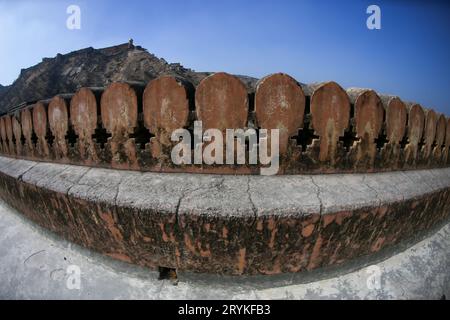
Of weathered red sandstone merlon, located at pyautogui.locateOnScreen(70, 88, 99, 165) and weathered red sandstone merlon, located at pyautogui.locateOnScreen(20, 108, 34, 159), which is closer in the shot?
weathered red sandstone merlon, located at pyautogui.locateOnScreen(70, 88, 99, 165)

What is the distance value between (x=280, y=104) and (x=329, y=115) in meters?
0.31

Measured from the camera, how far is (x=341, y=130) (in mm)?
1381

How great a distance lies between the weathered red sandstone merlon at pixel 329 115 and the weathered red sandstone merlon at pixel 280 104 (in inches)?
4.1

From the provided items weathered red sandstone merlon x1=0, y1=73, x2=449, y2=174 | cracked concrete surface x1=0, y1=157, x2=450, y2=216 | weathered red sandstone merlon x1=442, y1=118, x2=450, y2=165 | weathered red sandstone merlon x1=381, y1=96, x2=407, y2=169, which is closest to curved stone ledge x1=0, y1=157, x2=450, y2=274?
cracked concrete surface x1=0, y1=157, x2=450, y2=216

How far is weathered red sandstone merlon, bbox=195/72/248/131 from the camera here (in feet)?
4.06

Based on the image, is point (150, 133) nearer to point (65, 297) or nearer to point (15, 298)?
point (65, 297)

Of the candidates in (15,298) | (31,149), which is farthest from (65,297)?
(31,149)

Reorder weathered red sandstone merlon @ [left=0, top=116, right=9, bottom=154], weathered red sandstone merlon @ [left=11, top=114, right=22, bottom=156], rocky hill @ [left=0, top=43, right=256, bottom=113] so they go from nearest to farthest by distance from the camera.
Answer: weathered red sandstone merlon @ [left=11, top=114, right=22, bottom=156] → weathered red sandstone merlon @ [left=0, top=116, right=9, bottom=154] → rocky hill @ [left=0, top=43, right=256, bottom=113]

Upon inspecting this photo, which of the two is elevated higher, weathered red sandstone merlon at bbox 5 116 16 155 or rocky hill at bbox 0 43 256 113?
rocky hill at bbox 0 43 256 113

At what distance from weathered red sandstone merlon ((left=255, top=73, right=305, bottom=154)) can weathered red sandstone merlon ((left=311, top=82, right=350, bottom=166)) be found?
0.34 feet

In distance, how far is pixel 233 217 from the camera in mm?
1119

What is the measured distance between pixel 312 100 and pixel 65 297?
1.72m

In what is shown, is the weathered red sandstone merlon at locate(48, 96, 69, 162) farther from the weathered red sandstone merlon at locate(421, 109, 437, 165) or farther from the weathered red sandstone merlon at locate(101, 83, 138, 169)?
the weathered red sandstone merlon at locate(421, 109, 437, 165)

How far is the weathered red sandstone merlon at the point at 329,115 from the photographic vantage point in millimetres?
1327
